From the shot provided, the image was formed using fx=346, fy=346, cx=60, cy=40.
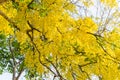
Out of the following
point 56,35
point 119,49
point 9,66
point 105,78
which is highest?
point 9,66

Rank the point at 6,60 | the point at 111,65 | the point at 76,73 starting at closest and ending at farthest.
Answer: the point at 111,65, the point at 76,73, the point at 6,60

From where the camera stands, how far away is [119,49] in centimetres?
732

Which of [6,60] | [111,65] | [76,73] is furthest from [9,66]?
[111,65]

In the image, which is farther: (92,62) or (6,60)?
(6,60)

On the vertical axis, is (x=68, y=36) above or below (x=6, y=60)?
below

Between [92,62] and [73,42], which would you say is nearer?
[73,42]

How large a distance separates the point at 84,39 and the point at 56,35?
594mm

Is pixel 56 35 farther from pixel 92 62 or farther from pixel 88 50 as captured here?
pixel 92 62

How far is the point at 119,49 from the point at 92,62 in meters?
0.81

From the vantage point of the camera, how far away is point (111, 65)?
7398 mm

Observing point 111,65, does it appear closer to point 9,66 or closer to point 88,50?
point 88,50

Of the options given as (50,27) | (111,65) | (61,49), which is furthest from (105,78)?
(50,27)

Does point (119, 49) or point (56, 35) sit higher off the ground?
point (56, 35)

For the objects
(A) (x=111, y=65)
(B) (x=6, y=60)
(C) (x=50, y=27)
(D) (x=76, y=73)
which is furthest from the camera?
(B) (x=6, y=60)
